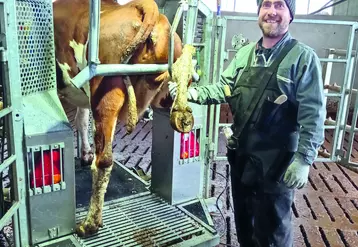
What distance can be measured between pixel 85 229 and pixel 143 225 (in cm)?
46

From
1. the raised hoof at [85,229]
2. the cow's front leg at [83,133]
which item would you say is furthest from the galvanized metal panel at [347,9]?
the raised hoof at [85,229]

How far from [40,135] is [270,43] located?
4.96 feet

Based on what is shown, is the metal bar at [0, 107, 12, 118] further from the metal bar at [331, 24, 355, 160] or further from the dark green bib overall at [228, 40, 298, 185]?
the metal bar at [331, 24, 355, 160]

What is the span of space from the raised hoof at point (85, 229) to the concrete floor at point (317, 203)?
1.03 meters

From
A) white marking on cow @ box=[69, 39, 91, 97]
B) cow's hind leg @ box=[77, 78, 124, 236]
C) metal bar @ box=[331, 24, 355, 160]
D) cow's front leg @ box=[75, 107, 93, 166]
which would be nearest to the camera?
cow's hind leg @ box=[77, 78, 124, 236]

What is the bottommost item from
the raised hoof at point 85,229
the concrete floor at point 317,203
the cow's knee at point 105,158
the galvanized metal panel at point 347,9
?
the concrete floor at point 317,203

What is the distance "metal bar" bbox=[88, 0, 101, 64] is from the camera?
208 cm

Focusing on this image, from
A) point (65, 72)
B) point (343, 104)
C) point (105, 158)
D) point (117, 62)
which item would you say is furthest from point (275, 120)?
point (343, 104)

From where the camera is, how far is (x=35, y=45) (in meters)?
2.35

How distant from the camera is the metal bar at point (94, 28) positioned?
6.84 feet

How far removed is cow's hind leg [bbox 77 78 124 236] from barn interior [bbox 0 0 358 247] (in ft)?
0.34

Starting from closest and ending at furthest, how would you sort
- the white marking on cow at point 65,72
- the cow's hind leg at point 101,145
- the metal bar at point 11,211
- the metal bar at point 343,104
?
1. the metal bar at point 11,211
2. the cow's hind leg at point 101,145
3. the white marking on cow at point 65,72
4. the metal bar at point 343,104

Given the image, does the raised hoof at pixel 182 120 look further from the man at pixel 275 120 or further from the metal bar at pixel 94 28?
the metal bar at pixel 94 28

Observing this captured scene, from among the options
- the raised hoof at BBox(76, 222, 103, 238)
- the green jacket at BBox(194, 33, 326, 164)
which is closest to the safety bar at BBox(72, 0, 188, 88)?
the green jacket at BBox(194, 33, 326, 164)
